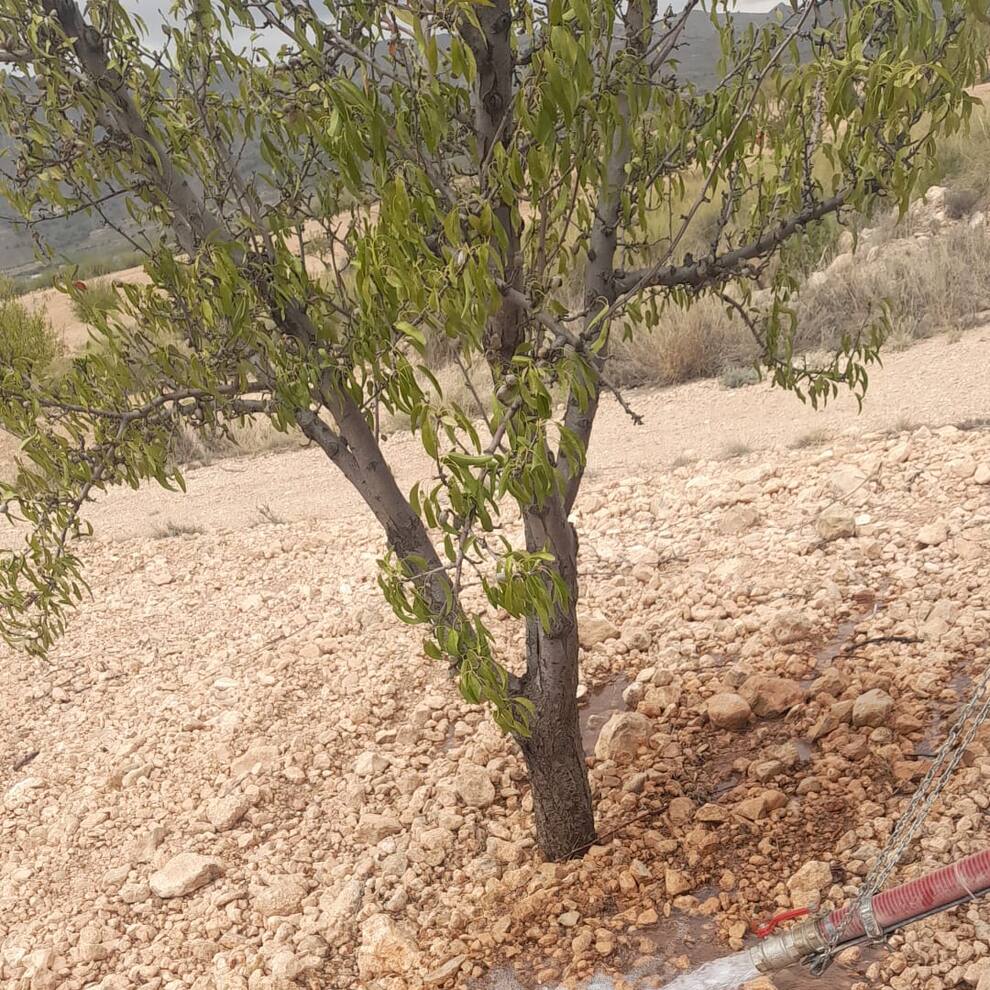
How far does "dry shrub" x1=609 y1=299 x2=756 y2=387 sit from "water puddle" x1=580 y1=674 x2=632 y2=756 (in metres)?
5.72

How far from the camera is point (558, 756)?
3125mm

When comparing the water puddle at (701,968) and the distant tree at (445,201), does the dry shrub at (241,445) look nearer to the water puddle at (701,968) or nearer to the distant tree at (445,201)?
the distant tree at (445,201)

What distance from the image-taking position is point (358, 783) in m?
3.95

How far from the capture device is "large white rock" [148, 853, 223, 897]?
360 cm

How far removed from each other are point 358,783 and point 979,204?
38.2 ft

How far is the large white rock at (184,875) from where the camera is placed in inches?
142

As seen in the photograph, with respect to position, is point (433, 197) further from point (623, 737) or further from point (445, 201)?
point (623, 737)

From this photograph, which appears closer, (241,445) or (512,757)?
(512,757)

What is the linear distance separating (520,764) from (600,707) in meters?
0.52

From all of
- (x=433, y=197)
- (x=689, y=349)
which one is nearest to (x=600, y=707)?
(x=433, y=197)

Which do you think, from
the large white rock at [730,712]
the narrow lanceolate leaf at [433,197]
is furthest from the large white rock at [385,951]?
the large white rock at [730,712]

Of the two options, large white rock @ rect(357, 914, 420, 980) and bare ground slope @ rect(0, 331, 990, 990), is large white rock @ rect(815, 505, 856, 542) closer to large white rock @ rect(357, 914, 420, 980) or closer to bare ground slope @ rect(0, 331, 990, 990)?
bare ground slope @ rect(0, 331, 990, 990)

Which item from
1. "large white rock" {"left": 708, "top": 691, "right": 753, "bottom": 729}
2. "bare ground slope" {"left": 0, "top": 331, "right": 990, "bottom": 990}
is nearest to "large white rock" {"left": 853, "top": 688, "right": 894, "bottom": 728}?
"bare ground slope" {"left": 0, "top": 331, "right": 990, "bottom": 990}

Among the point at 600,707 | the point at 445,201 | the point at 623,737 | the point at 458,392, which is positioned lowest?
the point at 600,707
